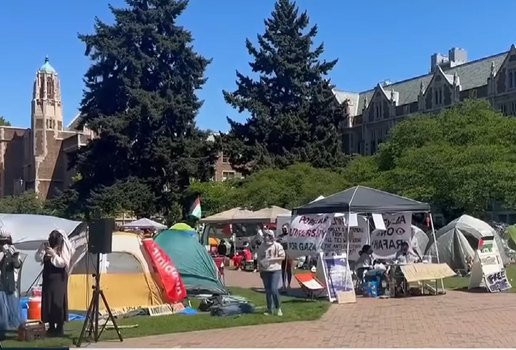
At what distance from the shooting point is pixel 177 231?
18.4 metres

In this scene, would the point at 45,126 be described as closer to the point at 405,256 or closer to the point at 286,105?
the point at 286,105

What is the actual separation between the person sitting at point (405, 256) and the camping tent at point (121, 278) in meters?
6.87

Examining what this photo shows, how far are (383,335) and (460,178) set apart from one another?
24.8 meters

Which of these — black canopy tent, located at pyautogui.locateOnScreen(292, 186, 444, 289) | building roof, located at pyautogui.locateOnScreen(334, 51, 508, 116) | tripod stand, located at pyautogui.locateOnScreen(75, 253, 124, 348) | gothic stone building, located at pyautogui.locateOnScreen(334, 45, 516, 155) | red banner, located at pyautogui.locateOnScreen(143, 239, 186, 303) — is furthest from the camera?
building roof, located at pyautogui.locateOnScreen(334, 51, 508, 116)

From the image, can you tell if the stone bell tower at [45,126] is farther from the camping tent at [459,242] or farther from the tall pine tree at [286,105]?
the camping tent at [459,242]

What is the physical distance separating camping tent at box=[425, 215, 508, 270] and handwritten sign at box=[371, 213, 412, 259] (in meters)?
2.43

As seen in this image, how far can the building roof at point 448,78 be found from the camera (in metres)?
68.7

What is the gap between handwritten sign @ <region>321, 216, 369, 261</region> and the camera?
755 inches

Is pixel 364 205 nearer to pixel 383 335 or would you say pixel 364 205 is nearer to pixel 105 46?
pixel 383 335

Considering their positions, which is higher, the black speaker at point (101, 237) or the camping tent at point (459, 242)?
the black speaker at point (101, 237)

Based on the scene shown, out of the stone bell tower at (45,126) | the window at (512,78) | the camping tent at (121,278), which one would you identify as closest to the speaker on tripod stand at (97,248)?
the camping tent at (121,278)

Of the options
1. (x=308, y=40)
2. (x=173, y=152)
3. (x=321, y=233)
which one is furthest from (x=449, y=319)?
(x=308, y=40)

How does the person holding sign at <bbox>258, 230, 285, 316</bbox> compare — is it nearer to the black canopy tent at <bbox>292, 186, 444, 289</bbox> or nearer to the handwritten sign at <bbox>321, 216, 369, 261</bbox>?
the black canopy tent at <bbox>292, 186, 444, 289</bbox>

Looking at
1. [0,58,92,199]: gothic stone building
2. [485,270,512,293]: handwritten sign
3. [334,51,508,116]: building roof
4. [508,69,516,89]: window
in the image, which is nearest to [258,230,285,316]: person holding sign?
[485,270,512,293]: handwritten sign
